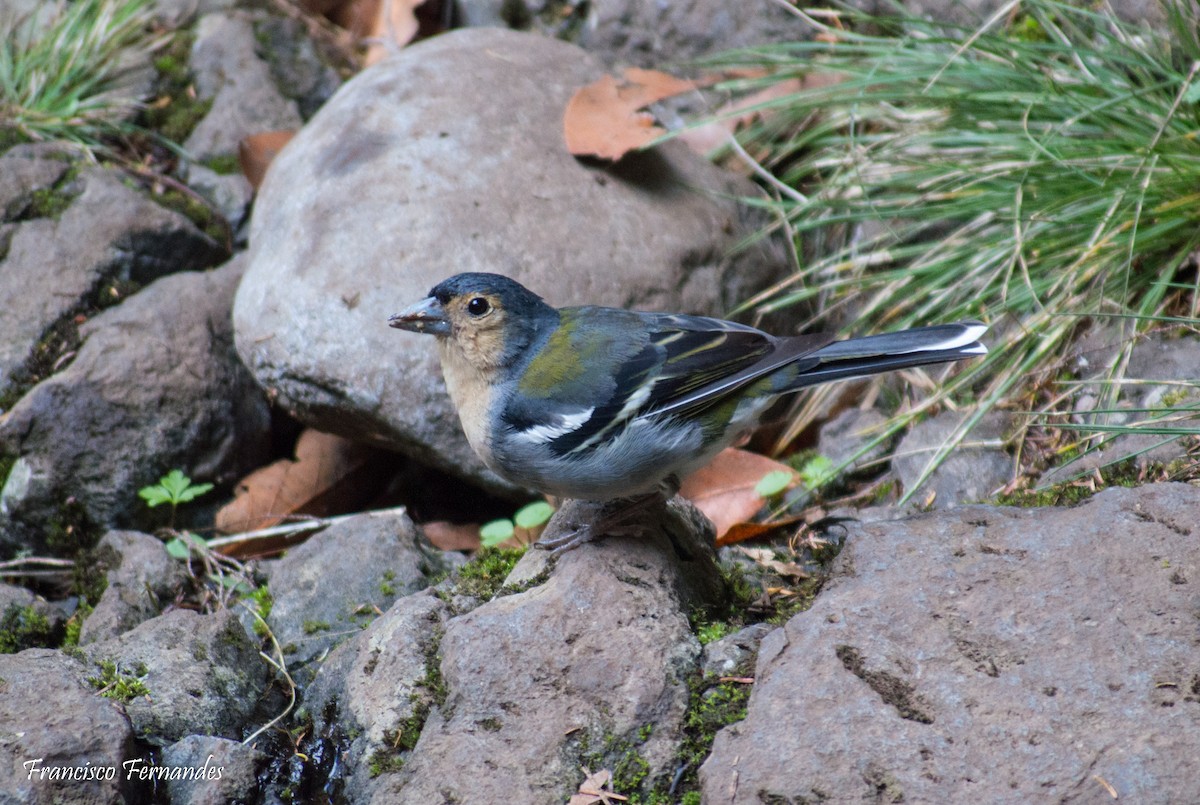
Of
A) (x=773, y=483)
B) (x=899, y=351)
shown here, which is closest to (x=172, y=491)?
(x=773, y=483)

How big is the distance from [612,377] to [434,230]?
1624mm

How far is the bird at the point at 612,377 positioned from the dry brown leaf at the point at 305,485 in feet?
4.95

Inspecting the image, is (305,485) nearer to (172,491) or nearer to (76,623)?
(172,491)

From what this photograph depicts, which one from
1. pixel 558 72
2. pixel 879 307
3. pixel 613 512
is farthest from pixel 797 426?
pixel 558 72

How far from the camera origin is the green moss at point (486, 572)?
354 cm

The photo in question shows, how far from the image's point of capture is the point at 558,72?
577cm

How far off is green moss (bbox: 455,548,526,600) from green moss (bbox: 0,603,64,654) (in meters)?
1.62

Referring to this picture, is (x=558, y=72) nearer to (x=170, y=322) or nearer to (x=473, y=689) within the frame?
(x=170, y=322)

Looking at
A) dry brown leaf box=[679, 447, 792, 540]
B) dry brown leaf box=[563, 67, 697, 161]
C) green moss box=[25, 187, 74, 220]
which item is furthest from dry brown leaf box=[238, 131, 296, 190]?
dry brown leaf box=[679, 447, 792, 540]

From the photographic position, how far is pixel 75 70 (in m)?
6.13

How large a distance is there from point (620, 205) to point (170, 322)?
A: 86.5 inches

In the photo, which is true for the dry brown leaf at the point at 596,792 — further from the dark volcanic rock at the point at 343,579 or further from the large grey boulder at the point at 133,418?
the large grey boulder at the point at 133,418

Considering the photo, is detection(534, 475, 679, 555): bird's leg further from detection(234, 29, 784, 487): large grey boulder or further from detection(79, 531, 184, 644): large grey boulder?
detection(79, 531, 184, 644): large grey boulder

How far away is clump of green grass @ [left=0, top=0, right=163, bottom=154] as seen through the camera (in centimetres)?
591
